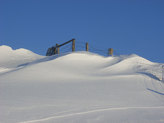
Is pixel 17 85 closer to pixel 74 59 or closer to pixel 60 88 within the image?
pixel 60 88

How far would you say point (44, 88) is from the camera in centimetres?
774

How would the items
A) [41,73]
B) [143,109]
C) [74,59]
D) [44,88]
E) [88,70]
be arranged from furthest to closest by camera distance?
[74,59], [88,70], [41,73], [44,88], [143,109]

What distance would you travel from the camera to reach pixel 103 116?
498 centimetres

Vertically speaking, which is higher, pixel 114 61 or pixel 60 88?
pixel 114 61

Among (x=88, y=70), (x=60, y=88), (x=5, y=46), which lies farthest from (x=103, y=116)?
(x=5, y=46)

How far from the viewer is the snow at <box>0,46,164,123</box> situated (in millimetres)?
4965

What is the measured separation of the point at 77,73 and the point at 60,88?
2.67m

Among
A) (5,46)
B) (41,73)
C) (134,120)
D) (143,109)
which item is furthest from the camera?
(5,46)

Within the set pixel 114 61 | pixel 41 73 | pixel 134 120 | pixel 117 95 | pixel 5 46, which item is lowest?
pixel 134 120

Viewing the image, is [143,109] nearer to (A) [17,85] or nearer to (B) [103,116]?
(B) [103,116]

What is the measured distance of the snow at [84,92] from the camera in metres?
4.96

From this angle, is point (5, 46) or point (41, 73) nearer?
point (41, 73)

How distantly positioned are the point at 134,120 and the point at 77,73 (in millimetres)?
5831

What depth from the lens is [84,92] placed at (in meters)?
7.37
